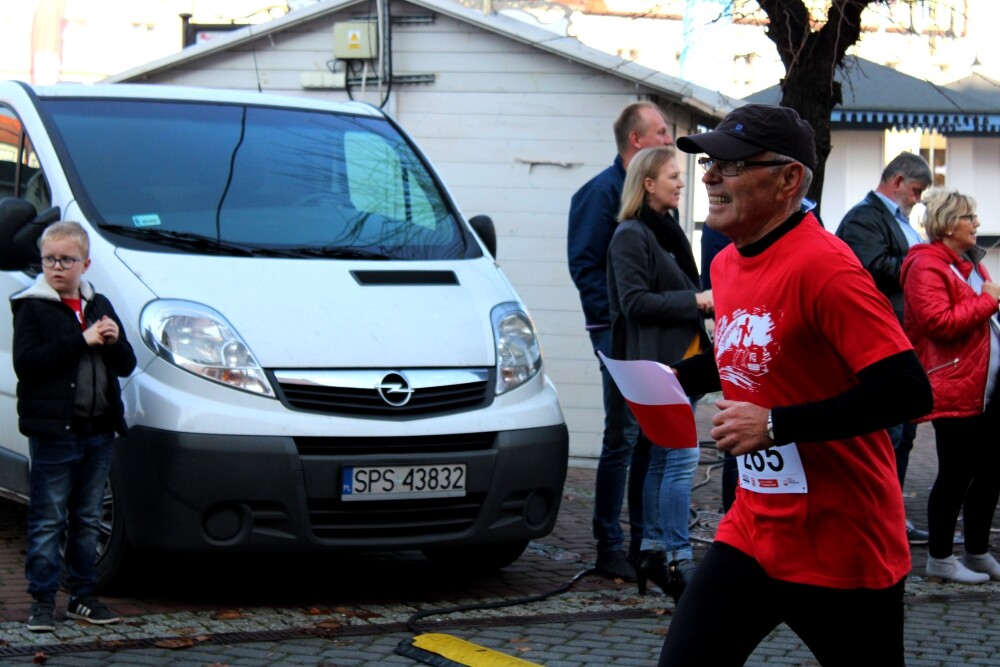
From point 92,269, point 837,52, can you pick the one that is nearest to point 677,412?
point 92,269

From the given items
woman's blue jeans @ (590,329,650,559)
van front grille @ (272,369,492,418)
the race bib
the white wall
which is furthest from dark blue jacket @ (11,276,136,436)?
the white wall

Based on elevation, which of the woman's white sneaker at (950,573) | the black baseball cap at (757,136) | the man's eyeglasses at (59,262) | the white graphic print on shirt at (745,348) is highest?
the black baseball cap at (757,136)

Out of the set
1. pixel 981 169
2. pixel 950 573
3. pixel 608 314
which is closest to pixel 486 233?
pixel 608 314

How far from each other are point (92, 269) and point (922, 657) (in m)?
3.60

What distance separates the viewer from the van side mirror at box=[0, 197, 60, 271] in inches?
248

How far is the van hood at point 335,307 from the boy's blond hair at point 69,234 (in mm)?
403

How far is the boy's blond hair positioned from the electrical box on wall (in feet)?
20.5

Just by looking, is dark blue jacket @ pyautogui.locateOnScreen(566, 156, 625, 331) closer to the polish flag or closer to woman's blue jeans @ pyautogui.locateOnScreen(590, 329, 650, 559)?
woman's blue jeans @ pyautogui.locateOnScreen(590, 329, 650, 559)

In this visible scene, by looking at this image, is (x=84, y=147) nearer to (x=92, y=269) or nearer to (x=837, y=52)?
(x=92, y=269)

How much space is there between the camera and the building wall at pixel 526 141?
37.1 ft

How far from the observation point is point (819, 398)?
11.7 ft

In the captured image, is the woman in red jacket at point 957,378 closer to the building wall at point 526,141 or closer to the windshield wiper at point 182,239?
the windshield wiper at point 182,239

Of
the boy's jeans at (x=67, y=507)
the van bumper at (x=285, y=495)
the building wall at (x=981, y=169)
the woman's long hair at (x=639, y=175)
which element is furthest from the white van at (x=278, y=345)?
the building wall at (x=981, y=169)

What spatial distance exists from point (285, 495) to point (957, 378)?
3.35 meters
